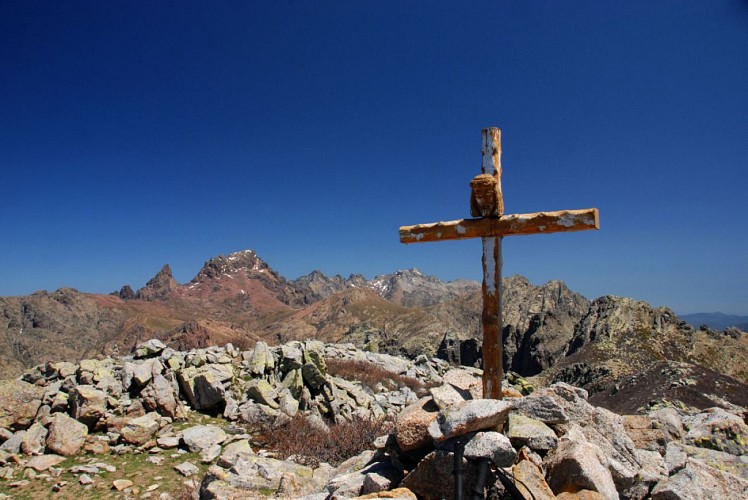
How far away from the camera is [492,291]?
7.02 m

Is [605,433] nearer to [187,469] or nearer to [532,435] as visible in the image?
[532,435]

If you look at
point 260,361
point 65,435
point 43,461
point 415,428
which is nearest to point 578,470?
point 415,428

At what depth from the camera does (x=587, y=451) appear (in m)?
5.62

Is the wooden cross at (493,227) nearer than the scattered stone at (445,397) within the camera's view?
No

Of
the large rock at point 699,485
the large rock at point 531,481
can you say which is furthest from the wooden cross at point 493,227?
the large rock at point 699,485

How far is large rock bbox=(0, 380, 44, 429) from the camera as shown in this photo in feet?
37.1

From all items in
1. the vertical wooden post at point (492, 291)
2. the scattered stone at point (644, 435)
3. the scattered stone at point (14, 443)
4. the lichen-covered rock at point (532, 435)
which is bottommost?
the scattered stone at point (14, 443)

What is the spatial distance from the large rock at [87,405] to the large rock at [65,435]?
1.19ft

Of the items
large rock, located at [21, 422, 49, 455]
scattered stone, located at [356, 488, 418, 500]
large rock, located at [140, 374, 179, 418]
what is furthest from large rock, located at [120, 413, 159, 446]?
scattered stone, located at [356, 488, 418, 500]

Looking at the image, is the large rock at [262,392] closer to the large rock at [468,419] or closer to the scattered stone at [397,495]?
the scattered stone at [397,495]

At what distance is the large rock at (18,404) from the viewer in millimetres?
11312

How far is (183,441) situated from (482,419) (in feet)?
30.4

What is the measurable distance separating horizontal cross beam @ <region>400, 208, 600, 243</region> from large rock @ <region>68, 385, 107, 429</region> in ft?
34.8

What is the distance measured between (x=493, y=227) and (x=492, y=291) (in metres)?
1.08
